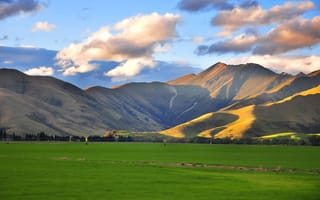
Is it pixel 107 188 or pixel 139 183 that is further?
pixel 139 183

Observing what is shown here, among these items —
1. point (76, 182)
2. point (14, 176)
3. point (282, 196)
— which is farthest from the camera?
point (14, 176)

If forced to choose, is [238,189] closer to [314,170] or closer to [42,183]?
[42,183]

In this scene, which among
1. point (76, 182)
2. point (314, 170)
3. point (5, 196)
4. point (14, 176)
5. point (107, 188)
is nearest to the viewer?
point (5, 196)

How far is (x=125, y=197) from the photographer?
4122 centimetres

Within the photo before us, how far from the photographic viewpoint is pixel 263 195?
44062 millimetres

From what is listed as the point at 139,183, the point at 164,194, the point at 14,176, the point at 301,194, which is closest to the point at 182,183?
the point at 139,183

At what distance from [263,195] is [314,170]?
127 ft

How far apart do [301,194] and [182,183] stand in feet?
43.5

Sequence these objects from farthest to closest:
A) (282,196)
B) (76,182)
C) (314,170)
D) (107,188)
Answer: (314,170) < (76,182) < (107,188) < (282,196)

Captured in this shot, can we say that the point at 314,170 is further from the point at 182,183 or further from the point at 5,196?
the point at 5,196

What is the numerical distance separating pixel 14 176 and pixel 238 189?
2512cm

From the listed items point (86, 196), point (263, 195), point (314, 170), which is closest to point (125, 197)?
point (86, 196)

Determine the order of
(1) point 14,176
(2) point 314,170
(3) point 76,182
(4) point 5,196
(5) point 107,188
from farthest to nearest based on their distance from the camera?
(2) point 314,170
(1) point 14,176
(3) point 76,182
(5) point 107,188
(4) point 5,196

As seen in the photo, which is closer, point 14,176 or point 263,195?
point 263,195
